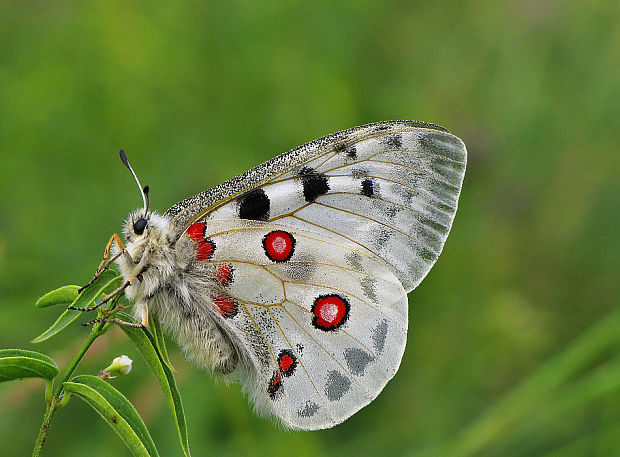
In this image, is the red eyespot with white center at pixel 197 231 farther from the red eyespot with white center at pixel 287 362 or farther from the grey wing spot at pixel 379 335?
the grey wing spot at pixel 379 335

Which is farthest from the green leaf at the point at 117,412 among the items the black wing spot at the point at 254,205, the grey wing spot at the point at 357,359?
the grey wing spot at the point at 357,359

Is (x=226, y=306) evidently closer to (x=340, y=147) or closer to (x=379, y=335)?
(x=379, y=335)

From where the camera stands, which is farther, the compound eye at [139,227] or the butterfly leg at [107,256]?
the compound eye at [139,227]

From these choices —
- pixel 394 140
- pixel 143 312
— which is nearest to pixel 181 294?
pixel 143 312

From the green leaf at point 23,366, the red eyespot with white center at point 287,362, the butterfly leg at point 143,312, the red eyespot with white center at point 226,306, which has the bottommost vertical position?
the green leaf at point 23,366

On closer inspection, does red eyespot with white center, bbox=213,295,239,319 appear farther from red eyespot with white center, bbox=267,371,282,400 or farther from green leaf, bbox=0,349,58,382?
green leaf, bbox=0,349,58,382

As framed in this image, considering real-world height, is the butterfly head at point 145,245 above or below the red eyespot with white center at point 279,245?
below


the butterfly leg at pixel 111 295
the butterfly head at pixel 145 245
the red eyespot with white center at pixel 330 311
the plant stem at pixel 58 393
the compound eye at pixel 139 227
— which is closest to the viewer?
the plant stem at pixel 58 393
